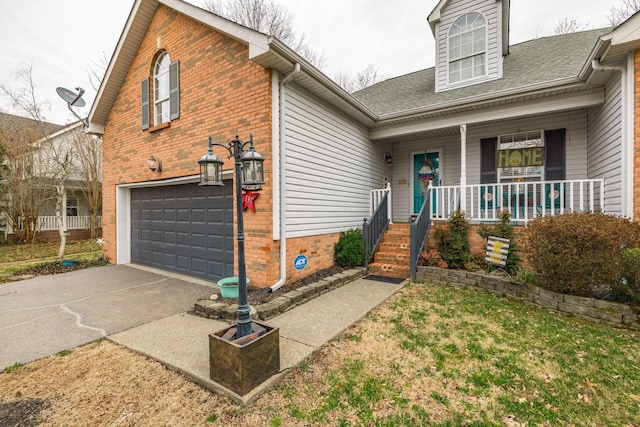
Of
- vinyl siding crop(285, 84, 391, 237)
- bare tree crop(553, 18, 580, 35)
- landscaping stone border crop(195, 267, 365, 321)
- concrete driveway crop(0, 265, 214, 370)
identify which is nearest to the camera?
concrete driveway crop(0, 265, 214, 370)

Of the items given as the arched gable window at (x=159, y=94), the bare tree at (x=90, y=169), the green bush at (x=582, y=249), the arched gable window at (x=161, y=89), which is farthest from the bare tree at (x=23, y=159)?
the green bush at (x=582, y=249)

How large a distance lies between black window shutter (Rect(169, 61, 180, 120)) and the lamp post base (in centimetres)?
571

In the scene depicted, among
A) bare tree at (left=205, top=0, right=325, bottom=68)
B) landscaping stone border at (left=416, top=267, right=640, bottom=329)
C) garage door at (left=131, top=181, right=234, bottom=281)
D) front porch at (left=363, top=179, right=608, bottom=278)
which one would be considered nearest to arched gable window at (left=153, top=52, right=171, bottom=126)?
garage door at (left=131, top=181, right=234, bottom=281)

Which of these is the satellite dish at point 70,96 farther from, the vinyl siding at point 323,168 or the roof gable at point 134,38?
the vinyl siding at point 323,168

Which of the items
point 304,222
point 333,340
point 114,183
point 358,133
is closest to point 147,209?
point 114,183

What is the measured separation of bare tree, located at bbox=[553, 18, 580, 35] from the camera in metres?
15.0

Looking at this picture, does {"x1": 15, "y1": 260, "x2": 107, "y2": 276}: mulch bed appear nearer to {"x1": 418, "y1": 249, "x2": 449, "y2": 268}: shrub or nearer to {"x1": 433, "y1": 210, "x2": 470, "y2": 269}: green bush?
{"x1": 418, "y1": 249, "x2": 449, "y2": 268}: shrub

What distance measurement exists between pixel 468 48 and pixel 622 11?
40.2 ft

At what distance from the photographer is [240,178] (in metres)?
2.84

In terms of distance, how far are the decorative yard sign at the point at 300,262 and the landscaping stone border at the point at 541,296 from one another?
2467 millimetres

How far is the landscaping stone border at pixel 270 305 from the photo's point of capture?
4074 mm

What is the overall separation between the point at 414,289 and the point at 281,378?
11.8 feet

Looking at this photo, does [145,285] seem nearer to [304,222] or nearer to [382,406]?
[304,222]

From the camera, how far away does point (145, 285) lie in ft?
19.6
